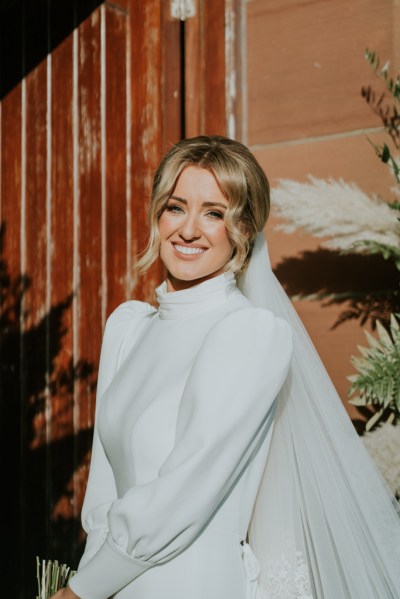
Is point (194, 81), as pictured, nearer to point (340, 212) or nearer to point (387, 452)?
point (340, 212)

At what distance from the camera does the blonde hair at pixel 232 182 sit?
1885 mm

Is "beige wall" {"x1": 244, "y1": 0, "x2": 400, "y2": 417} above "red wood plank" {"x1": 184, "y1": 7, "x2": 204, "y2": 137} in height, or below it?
below

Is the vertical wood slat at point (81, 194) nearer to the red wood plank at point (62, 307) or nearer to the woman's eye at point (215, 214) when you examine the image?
the red wood plank at point (62, 307)

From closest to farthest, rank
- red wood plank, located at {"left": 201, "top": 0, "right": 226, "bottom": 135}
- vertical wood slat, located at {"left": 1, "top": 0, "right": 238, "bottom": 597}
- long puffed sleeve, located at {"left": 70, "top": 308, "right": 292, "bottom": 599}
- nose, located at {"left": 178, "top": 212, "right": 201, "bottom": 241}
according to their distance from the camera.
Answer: long puffed sleeve, located at {"left": 70, "top": 308, "right": 292, "bottom": 599} < nose, located at {"left": 178, "top": 212, "right": 201, "bottom": 241} < red wood plank, located at {"left": 201, "top": 0, "right": 226, "bottom": 135} < vertical wood slat, located at {"left": 1, "top": 0, "right": 238, "bottom": 597}

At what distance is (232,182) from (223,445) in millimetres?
609

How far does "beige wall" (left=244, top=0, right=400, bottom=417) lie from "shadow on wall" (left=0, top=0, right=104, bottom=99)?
0.83 m

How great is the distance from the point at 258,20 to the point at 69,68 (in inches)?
34.1

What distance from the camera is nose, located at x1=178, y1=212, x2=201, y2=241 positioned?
191 cm

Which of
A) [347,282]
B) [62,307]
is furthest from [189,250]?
[62,307]

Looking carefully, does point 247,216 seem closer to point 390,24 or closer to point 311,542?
point 311,542

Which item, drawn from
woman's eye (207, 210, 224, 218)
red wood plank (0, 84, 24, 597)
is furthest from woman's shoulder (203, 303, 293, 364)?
red wood plank (0, 84, 24, 597)

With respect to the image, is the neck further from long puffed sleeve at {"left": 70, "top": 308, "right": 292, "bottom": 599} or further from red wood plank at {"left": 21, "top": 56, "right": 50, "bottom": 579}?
red wood plank at {"left": 21, "top": 56, "right": 50, "bottom": 579}

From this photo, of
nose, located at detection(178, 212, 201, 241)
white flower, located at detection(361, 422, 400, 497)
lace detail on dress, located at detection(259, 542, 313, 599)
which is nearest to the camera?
lace detail on dress, located at detection(259, 542, 313, 599)

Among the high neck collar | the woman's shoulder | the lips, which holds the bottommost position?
the woman's shoulder
